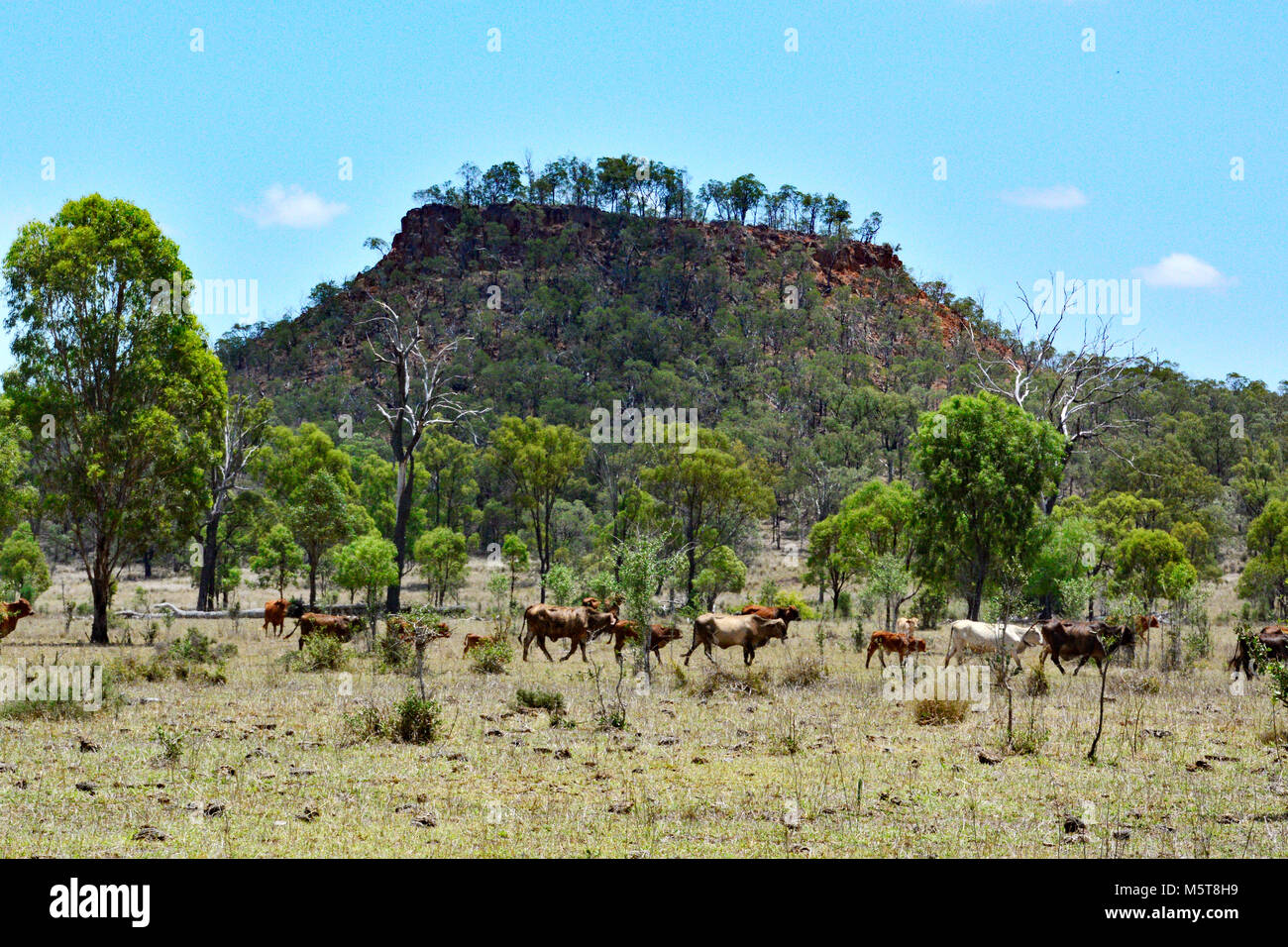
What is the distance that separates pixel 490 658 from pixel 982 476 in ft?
58.3

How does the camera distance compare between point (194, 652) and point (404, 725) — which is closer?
point (404, 725)

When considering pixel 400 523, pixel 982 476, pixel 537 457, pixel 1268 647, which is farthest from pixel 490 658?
pixel 537 457

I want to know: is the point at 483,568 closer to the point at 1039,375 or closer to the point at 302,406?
the point at 302,406

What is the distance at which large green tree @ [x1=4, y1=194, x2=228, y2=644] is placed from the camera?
26594 millimetres

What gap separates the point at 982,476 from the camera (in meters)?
31.6

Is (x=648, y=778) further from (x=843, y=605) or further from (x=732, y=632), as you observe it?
(x=843, y=605)

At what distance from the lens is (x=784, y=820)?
9781 millimetres

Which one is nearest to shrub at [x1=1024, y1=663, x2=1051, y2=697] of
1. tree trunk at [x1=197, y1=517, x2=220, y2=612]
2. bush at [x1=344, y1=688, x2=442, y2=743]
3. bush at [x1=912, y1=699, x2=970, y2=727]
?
bush at [x1=912, y1=699, x2=970, y2=727]

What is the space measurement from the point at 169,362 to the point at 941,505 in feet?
80.9

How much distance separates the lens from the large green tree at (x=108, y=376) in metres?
26.6

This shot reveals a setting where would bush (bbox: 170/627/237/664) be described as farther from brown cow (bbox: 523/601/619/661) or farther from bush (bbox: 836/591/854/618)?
bush (bbox: 836/591/854/618)

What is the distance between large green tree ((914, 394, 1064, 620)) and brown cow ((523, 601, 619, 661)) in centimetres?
1318

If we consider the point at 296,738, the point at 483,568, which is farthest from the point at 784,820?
the point at 483,568

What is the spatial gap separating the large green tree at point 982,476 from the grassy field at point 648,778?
1336 cm
